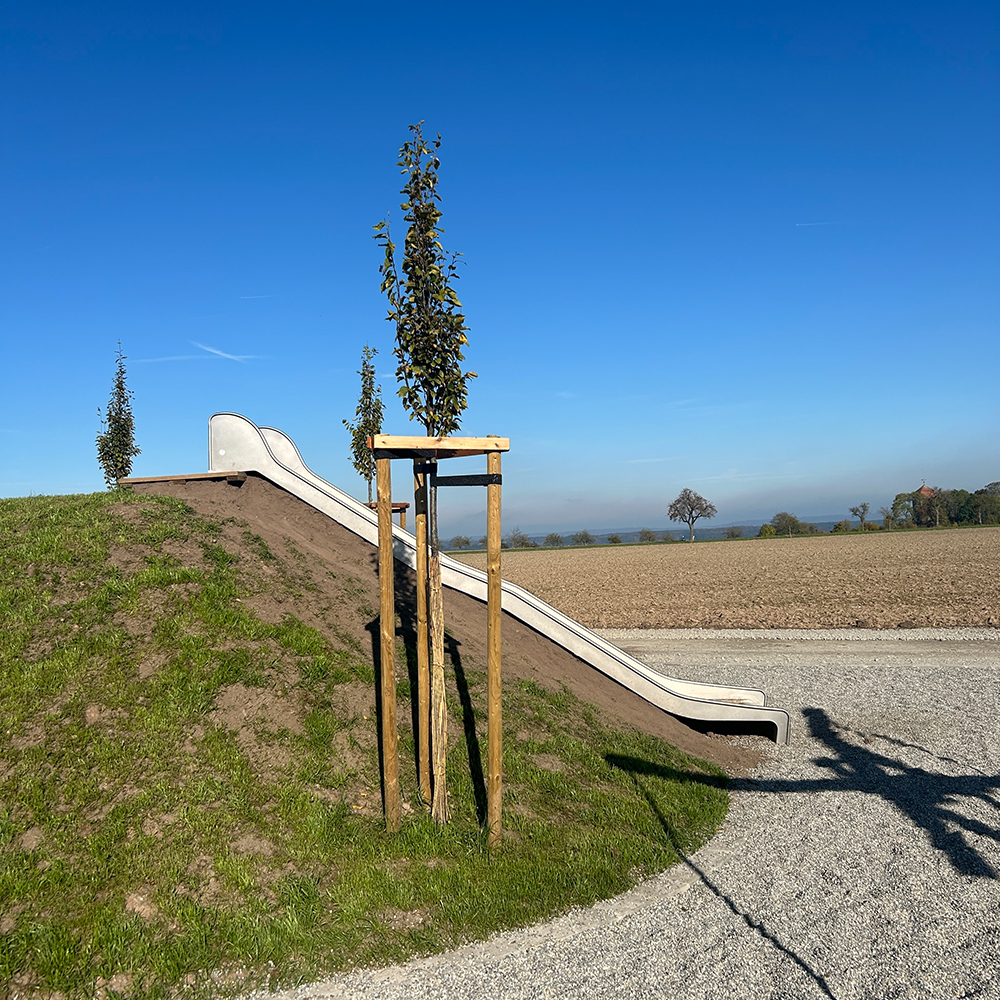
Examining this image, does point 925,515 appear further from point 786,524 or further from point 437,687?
point 437,687

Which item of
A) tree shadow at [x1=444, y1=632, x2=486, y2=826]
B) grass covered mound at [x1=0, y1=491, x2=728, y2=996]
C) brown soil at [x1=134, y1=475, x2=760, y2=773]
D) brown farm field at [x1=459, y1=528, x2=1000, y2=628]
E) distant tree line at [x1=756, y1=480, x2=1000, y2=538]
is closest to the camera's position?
grass covered mound at [x1=0, y1=491, x2=728, y2=996]

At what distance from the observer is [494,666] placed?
633cm

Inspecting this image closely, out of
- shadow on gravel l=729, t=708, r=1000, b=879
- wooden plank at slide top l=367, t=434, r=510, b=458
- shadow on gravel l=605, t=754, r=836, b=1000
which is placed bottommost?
shadow on gravel l=729, t=708, r=1000, b=879

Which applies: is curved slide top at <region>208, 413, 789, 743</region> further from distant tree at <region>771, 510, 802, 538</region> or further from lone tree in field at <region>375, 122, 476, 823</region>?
distant tree at <region>771, 510, 802, 538</region>

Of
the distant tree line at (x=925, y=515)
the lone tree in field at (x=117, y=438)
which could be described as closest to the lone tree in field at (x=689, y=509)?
the distant tree line at (x=925, y=515)

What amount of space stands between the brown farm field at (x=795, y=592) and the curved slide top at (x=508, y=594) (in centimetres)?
1298

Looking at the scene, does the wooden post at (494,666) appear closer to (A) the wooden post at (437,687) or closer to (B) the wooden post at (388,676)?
(A) the wooden post at (437,687)

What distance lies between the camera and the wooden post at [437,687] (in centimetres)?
649

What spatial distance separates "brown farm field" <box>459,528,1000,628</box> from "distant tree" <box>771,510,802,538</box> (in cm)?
5186

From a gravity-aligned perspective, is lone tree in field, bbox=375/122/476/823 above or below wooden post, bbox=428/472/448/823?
above

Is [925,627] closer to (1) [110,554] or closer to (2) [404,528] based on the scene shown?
(2) [404,528]

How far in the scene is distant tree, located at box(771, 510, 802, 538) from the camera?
10556 cm

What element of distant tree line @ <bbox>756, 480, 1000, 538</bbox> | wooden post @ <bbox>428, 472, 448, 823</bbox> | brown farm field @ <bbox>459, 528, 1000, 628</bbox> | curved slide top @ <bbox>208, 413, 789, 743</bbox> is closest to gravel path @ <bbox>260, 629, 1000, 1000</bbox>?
curved slide top @ <bbox>208, 413, 789, 743</bbox>

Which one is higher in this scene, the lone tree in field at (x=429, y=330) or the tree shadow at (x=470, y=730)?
the lone tree in field at (x=429, y=330)
